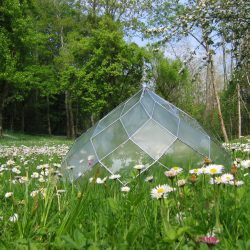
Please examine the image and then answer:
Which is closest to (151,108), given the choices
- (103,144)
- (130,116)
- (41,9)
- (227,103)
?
(130,116)

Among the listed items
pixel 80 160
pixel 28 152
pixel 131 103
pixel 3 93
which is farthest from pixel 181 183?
pixel 3 93

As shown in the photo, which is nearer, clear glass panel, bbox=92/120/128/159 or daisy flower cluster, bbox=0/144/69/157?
clear glass panel, bbox=92/120/128/159

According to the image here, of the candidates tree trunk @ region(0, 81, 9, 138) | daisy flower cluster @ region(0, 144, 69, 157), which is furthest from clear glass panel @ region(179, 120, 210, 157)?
tree trunk @ region(0, 81, 9, 138)

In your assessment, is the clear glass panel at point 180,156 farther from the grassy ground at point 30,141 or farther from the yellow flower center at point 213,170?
the grassy ground at point 30,141

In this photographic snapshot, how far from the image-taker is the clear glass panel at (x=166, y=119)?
4.98 metres

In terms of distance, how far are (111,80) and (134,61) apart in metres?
2.83

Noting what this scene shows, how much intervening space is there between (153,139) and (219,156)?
0.83 metres

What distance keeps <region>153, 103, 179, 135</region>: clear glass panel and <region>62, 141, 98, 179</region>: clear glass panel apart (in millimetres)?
906

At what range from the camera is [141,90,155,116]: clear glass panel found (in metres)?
5.14

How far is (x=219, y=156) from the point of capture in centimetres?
497

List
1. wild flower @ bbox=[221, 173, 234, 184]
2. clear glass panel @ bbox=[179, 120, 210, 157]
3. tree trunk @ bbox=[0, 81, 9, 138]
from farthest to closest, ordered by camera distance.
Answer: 1. tree trunk @ bbox=[0, 81, 9, 138]
2. clear glass panel @ bbox=[179, 120, 210, 157]
3. wild flower @ bbox=[221, 173, 234, 184]

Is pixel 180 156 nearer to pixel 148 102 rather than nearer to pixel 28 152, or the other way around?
pixel 148 102

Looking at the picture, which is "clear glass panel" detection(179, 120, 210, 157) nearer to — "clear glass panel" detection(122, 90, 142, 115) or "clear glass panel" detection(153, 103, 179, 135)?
"clear glass panel" detection(153, 103, 179, 135)

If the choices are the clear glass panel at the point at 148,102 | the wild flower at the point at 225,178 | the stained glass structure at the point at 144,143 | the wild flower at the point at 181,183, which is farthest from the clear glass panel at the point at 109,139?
the wild flower at the point at 225,178
